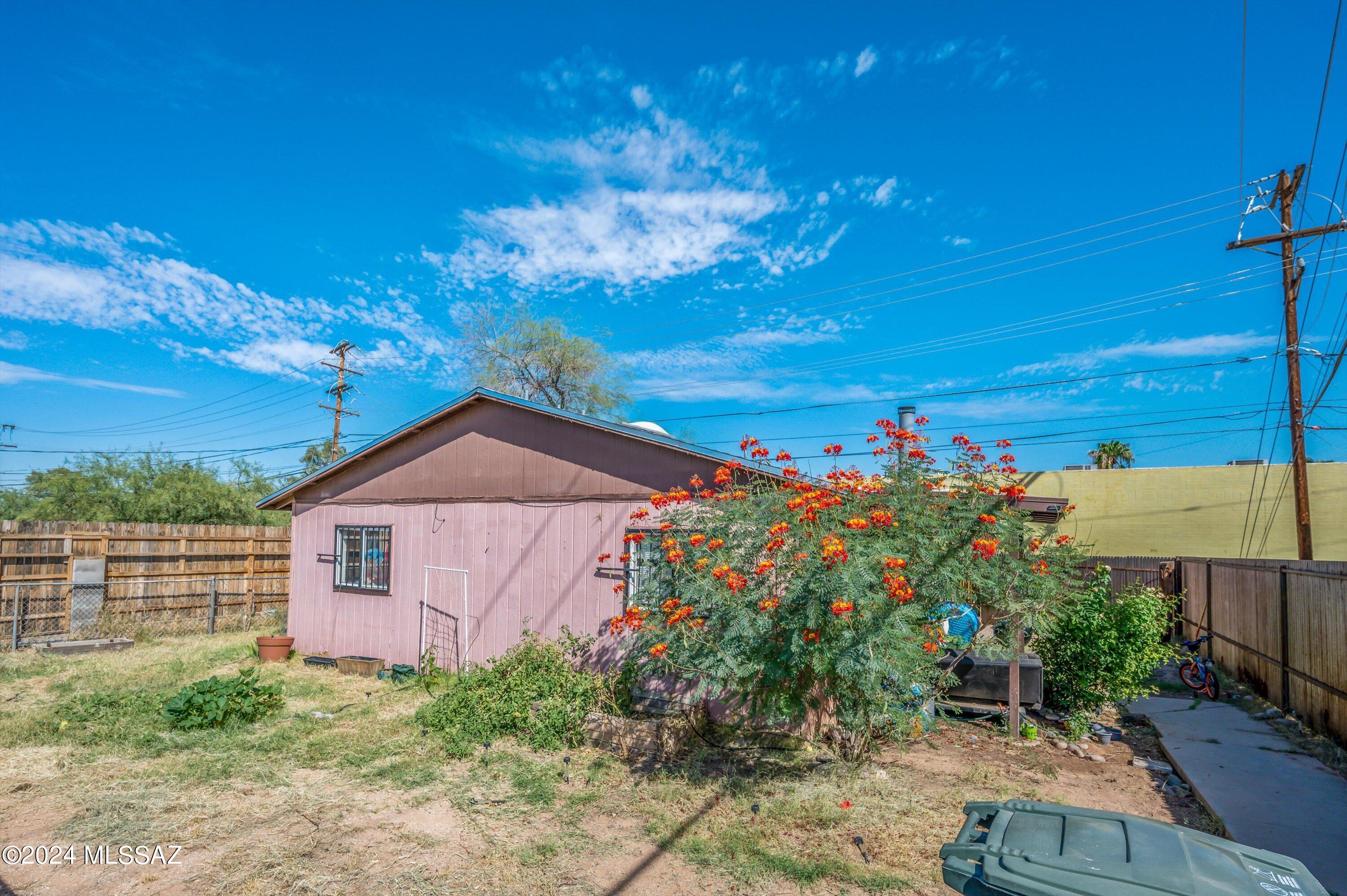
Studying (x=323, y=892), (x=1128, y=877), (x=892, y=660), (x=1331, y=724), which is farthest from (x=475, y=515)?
(x=1331, y=724)

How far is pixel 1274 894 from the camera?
83.0 inches

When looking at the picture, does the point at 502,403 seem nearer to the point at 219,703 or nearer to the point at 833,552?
the point at 219,703

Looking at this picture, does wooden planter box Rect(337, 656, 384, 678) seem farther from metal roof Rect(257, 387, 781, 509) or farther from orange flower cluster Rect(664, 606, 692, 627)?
orange flower cluster Rect(664, 606, 692, 627)

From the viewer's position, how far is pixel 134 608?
13.4m

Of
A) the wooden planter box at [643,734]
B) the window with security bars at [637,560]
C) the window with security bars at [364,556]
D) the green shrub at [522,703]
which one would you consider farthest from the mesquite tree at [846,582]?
the window with security bars at [364,556]

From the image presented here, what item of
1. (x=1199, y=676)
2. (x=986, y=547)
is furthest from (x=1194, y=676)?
Answer: (x=986, y=547)

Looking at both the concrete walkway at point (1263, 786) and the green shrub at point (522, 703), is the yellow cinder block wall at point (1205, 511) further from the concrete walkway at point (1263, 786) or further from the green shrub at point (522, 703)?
the green shrub at point (522, 703)

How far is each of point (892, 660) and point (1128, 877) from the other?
106 inches

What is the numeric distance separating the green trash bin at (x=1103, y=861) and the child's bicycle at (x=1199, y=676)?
8890 mm

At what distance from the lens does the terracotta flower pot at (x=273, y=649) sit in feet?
37.2

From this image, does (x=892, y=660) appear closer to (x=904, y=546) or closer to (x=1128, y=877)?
(x=904, y=546)

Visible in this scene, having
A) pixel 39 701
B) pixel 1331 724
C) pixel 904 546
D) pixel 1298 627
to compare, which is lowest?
pixel 39 701

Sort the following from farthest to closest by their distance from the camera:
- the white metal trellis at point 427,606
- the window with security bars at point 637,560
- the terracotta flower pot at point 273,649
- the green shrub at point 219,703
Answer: the terracotta flower pot at point 273,649 < the white metal trellis at point 427,606 < the window with security bars at point 637,560 < the green shrub at point 219,703

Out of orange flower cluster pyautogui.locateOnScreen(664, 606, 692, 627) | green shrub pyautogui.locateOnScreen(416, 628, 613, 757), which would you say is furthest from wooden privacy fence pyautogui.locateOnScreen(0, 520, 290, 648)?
orange flower cluster pyautogui.locateOnScreen(664, 606, 692, 627)
